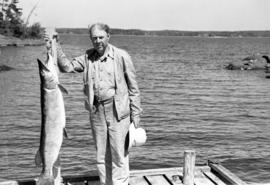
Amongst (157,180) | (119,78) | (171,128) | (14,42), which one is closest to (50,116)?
(119,78)

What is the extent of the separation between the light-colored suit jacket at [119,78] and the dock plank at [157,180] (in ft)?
6.97

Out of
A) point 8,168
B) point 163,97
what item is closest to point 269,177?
point 8,168

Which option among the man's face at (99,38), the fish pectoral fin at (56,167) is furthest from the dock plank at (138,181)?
the man's face at (99,38)

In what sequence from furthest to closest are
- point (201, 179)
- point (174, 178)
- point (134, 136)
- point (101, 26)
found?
point (201, 179)
point (174, 178)
point (134, 136)
point (101, 26)

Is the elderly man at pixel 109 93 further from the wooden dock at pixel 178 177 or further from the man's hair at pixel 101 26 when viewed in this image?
the wooden dock at pixel 178 177

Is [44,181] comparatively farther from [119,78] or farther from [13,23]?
[13,23]

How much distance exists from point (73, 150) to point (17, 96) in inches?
615

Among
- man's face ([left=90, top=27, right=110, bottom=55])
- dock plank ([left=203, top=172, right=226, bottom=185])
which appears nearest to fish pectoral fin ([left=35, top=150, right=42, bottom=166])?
man's face ([left=90, top=27, right=110, bottom=55])

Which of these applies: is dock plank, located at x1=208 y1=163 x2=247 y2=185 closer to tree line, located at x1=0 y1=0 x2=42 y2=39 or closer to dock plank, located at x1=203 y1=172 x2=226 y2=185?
dock plank, located at x1=203 y1=172 x2=226 y2=185

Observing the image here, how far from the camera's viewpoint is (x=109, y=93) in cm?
644

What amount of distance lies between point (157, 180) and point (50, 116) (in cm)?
315

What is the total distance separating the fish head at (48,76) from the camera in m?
5.76

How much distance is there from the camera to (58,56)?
629cm

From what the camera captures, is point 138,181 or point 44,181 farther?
point 138,181
